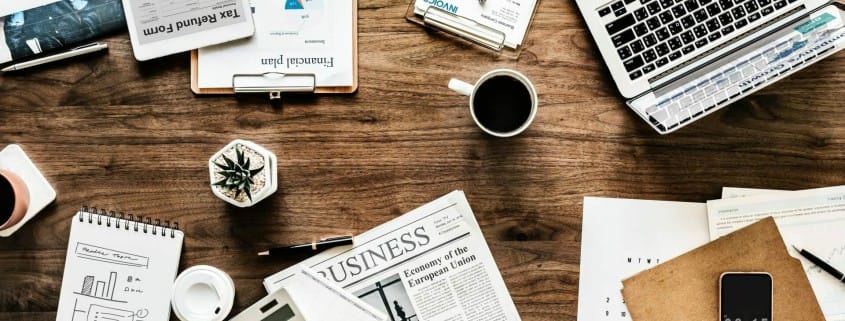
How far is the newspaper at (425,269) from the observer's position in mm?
1052

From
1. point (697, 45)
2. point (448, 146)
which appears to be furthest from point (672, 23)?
point (448, 146)

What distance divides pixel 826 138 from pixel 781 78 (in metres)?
0.13

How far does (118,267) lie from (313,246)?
0.28 m

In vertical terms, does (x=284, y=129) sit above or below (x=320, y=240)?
above

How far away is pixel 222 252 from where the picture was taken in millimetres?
1060

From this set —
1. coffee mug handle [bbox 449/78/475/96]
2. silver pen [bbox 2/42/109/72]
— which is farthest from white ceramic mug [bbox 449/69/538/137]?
silver pen [bbox 2/42/109/72]

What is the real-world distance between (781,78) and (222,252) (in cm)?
78

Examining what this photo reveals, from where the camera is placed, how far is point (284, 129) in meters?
1.05

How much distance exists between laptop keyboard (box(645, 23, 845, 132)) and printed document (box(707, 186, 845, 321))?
0.47 feet

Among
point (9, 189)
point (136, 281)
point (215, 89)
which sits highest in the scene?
point (215, 89)

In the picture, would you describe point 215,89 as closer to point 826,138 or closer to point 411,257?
point 411,257

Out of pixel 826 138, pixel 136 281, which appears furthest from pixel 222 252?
pixel 826 138

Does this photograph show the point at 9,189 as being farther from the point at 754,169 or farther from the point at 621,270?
the point at 754,169

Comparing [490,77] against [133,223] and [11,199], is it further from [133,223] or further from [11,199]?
[11,199]
